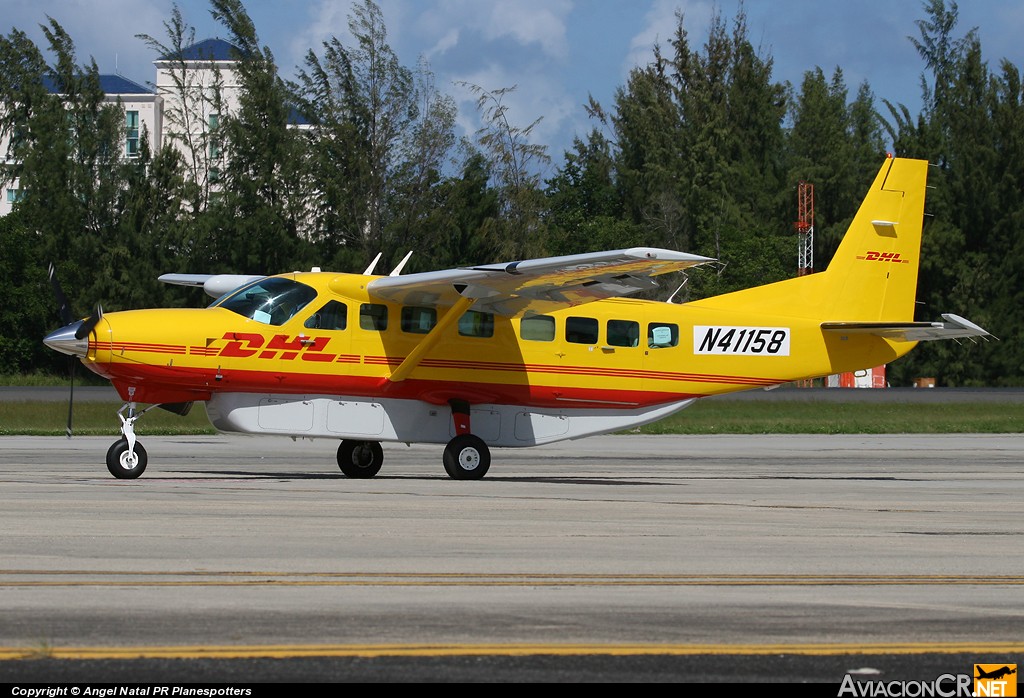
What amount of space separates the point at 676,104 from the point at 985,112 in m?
17.7

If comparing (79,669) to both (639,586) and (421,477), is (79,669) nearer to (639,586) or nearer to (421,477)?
(639,586)

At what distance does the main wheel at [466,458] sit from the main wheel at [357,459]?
61.0 inches

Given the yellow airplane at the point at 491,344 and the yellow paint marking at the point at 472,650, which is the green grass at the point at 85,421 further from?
the yellow paint marking at the point at 472,650

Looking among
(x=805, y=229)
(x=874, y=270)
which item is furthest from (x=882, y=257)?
(x=805, y=229)

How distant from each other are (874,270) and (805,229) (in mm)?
37016

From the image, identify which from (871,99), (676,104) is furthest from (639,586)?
(871,99)

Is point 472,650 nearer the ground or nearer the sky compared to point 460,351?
nearer the ground

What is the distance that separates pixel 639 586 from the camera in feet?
28.6

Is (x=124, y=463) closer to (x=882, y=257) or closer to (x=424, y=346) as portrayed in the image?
(x=424, y=346)

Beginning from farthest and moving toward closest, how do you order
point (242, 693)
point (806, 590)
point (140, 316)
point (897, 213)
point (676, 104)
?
point (676, 104) → point (897, 213) → point (140, 316) → point (806, 590) → point (242, 693)

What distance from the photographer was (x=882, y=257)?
21531 millimetres

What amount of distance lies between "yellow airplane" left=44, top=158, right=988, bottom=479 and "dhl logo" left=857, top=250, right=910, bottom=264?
0.02 metres

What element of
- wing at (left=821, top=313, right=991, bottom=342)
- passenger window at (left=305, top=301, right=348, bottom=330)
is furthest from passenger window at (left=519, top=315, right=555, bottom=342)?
wing at (left=821, top=313, right=991, bottom=342)

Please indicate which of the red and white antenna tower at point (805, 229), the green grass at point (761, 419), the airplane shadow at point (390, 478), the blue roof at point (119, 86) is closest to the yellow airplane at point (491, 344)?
the airplane shadow at point (390, 478)
